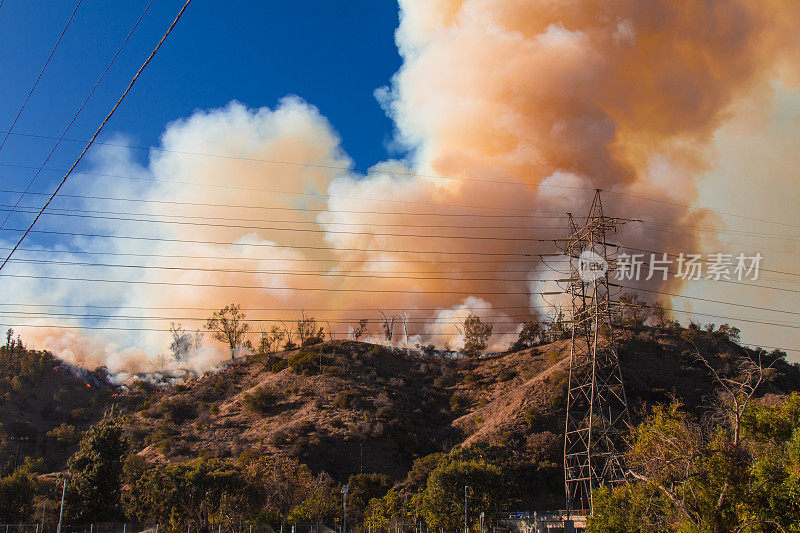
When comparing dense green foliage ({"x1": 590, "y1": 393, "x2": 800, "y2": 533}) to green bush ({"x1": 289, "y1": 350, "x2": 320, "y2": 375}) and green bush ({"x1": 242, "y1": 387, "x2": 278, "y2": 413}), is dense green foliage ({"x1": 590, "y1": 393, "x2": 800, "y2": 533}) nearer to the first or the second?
green bush ({"x1": 242, "y1": 387, "x2": 278, "y2": 413})

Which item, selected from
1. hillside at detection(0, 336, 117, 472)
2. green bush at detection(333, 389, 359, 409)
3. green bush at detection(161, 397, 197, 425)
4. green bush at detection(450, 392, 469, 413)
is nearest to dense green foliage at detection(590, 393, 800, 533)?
green bush at detection(333, 389, 359, 409)

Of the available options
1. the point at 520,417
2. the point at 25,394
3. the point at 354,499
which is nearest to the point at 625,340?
the point at 520,417

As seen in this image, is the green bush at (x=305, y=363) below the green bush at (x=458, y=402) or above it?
above

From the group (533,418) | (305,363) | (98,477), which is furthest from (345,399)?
(98,477)

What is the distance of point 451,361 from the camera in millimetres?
134000

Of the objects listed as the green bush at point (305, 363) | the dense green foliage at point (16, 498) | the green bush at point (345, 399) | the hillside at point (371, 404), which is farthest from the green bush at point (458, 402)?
the dense green foliage at point (16, 498)

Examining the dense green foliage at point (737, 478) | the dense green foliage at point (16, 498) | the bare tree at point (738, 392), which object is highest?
the bare tree at point (738, 392)

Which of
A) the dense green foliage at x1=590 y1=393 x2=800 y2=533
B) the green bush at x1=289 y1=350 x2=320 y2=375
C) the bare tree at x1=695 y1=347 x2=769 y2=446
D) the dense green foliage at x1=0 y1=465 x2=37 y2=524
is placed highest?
the green bush at x1=289 y1=350 x2=320 y2=375

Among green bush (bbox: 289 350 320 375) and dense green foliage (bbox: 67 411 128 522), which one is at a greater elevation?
green bush (bbox: 289 350 320 375)

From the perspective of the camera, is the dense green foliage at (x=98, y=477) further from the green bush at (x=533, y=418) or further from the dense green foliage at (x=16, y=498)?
the green bush at (x=533, y=418)

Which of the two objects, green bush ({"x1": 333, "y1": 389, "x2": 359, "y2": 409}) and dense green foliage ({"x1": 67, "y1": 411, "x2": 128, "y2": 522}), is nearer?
dense green foliage ({"x1": 67, "y1": 411, "x2": 128, "y2": 522})

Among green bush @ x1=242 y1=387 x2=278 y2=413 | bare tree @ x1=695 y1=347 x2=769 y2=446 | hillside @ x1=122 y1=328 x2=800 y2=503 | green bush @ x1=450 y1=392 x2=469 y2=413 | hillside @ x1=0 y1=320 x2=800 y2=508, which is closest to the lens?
bare tree @ x1=695 y1=347 x2=769 y2=446

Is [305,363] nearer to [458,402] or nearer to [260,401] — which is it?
[260,401]

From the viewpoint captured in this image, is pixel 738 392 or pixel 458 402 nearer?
pixel 738 392
